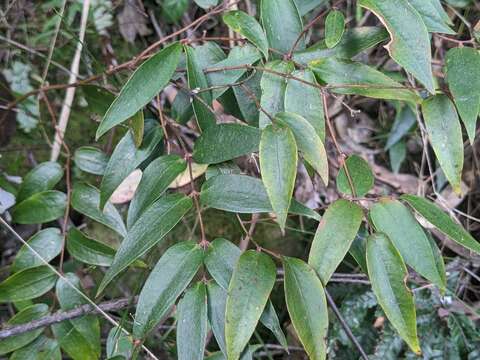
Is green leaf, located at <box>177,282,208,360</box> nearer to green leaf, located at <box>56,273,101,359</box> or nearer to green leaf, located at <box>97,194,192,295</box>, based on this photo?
green leaf, located at <box>97,194,192,295</box>

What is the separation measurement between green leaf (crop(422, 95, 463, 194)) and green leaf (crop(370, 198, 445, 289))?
0.09 m

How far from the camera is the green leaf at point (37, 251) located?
1004 millimetres

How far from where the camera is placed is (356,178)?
78cm

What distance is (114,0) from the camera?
161 centimetres


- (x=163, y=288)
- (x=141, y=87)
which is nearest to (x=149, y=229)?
(x=163, y=288)

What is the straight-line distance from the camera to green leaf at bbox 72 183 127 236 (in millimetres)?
975

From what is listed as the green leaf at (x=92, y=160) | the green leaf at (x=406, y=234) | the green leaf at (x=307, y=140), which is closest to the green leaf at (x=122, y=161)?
the green leaf at (x=92, y=160)

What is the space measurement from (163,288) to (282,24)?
1.48ft

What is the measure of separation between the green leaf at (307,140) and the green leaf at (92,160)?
443 mm

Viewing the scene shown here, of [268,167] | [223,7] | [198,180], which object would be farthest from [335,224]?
[198,180]

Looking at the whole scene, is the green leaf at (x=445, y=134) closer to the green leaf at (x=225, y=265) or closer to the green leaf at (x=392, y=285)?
the green leaf at (x=392, y=285)

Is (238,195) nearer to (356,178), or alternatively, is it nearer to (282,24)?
(356,178)

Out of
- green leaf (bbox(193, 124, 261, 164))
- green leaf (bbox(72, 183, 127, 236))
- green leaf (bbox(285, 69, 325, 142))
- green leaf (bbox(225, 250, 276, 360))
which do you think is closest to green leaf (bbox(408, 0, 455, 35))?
green leaf (bbox(285, 69, 325, 142))

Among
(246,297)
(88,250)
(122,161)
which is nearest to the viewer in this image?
(246,297)
